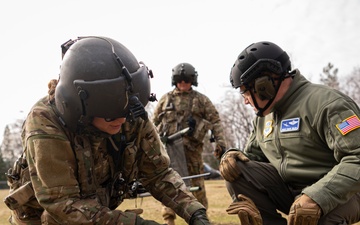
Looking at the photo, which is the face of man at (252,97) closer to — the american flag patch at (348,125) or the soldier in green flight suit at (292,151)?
the soldier in green flight suit at (292,151)

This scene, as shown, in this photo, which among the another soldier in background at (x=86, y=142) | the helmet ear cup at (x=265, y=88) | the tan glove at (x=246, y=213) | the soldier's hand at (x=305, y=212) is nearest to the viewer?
the another soldier in background at (x=86, y=142)

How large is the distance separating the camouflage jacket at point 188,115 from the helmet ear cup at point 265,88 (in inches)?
156

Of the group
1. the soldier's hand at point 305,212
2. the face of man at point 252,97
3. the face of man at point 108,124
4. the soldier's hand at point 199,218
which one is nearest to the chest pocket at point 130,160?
the face of man at point 108,124

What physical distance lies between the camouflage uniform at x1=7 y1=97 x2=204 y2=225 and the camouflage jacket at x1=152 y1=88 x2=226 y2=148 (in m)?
4.08

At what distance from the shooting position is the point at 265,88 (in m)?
3.18

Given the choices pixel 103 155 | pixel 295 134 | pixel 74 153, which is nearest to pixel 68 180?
pixel 74 153

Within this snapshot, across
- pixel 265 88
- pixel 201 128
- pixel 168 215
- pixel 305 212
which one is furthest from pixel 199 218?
pixel 201 128

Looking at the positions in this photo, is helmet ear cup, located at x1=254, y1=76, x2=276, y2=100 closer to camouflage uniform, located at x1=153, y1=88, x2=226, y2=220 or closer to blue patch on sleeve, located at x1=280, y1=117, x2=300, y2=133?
blue patch on sleeve, located at x1=280, y1=117, x2=300, y2=133

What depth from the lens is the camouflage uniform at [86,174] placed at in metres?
2.43

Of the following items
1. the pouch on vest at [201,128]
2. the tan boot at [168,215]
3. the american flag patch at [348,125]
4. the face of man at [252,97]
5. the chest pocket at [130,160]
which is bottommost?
the tan boot at [168,215]

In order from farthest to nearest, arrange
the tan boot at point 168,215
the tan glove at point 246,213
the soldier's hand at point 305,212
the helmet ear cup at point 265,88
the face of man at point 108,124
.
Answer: the tan boot at point 168,215 → the helmet ear cup at point 265,88 → the tan glove at point 246,213 → the soldier's hand at point 305,212 → the face of man at point 108,124

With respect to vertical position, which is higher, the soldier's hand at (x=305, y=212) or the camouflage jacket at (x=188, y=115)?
the soldier's hand at (x=305, y=212)

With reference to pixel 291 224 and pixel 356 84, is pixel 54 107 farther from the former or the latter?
pixel 356 84

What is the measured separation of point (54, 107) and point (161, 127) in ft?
15.5
